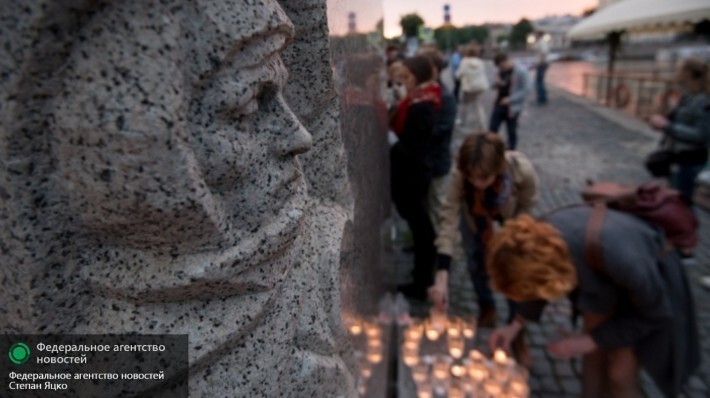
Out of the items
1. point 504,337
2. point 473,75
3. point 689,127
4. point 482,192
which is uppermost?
point 473,75

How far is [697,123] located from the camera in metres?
4.94

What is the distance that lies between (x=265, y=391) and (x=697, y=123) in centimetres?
518

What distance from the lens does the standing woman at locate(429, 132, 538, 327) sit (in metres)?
3.01

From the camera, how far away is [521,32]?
7475 cm

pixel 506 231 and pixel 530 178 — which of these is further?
pixel 530 178

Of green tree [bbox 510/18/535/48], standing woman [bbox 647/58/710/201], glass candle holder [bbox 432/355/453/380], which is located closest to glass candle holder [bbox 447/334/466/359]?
glass candle holder [bbox 432/355/453/380]

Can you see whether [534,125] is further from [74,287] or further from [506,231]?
[74,287]

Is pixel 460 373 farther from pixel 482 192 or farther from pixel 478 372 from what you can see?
pixel 482 192

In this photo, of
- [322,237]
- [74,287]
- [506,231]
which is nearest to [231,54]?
[74,287]

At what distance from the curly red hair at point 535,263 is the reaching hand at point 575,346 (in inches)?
18.3

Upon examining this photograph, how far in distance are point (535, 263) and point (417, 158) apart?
2.11 metres

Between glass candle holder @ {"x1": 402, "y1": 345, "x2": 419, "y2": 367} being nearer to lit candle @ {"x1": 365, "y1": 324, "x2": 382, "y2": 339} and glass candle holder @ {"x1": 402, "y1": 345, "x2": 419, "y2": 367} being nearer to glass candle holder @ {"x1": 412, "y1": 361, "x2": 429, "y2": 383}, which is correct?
glass candle holder @ {"x1": 412, "y1": 361, "x2": 429, "y2": 383}

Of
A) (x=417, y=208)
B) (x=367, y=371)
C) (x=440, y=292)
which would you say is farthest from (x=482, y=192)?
(x=367, y=371)

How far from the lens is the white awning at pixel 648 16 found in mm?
9445
